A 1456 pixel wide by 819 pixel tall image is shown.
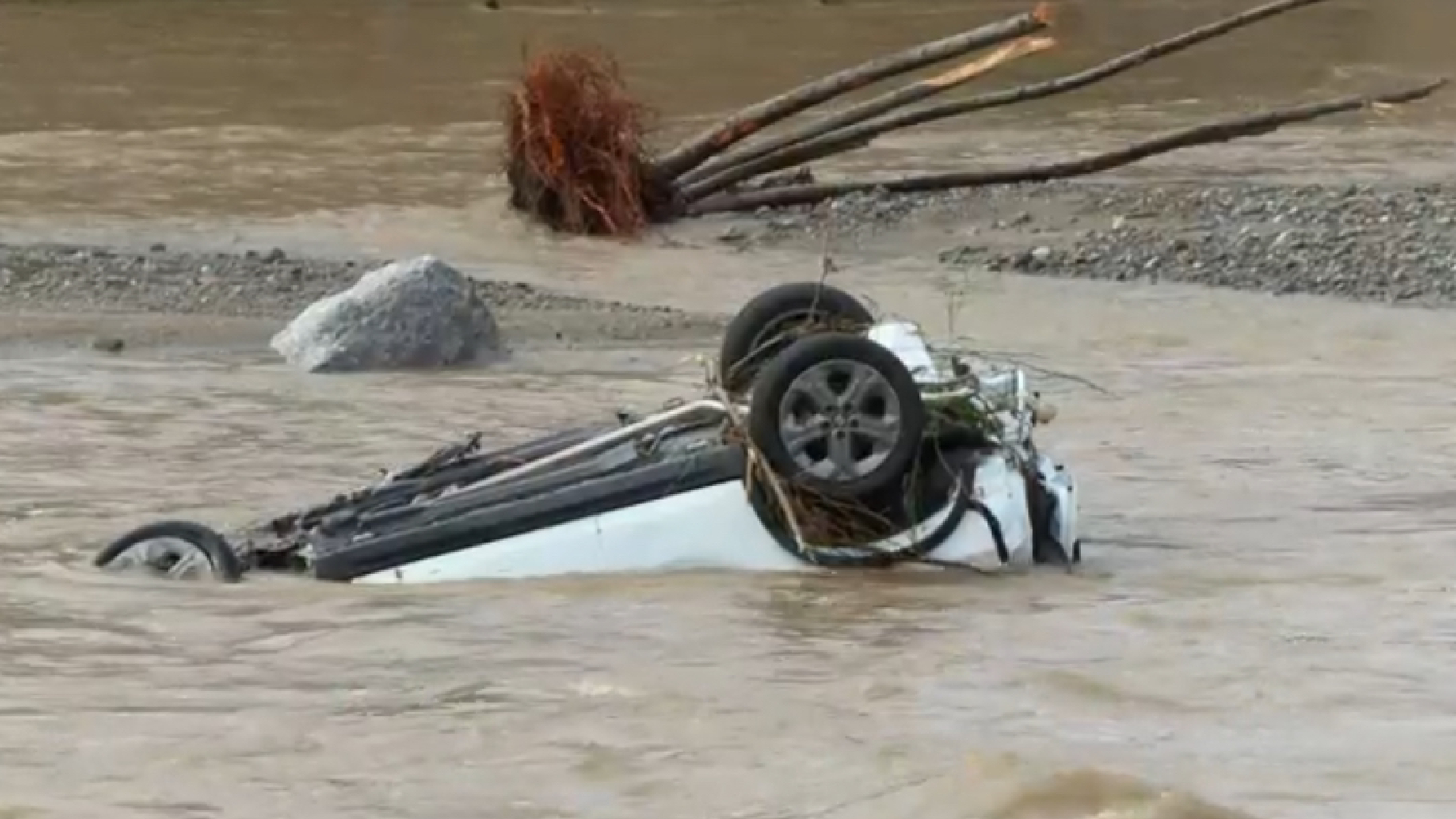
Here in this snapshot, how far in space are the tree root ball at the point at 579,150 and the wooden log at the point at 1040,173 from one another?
0.73m

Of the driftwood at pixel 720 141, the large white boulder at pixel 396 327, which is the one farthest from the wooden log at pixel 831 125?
the large white boulder at pixel 396 327

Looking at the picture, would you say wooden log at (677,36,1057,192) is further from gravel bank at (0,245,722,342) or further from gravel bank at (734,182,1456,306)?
gravel bank at (0,245,722,342)

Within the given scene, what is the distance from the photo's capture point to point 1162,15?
40094 mm

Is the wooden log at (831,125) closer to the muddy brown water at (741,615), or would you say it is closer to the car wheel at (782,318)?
the muddy brown water at (741,615)

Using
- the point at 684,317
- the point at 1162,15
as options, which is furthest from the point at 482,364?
the point at 1162,15

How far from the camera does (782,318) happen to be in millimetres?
9188

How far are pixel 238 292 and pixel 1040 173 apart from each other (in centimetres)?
588

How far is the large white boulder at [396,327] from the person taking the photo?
514 inches

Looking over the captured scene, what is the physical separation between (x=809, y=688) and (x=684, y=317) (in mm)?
7954

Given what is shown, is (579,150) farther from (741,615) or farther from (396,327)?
(741,615)

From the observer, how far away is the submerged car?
7.90 m

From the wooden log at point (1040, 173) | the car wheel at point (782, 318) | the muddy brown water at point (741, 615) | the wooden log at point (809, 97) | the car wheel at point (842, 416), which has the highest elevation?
the wooden log at point (809, 97)

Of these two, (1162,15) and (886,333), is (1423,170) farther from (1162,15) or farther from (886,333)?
(1162,15)

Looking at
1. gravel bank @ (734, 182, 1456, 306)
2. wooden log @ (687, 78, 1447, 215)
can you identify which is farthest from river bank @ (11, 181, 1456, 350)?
wooden log @ (687, 78, 1447, 215)
